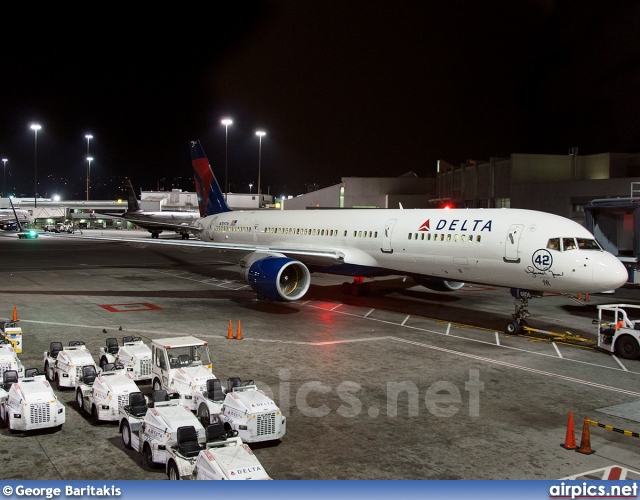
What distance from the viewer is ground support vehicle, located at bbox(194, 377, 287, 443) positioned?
10695mm

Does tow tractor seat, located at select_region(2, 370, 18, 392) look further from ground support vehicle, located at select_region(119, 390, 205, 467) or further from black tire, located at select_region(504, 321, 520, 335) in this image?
black tire, located at select_region(504, 321, 520, 335)

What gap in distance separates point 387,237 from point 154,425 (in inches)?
658

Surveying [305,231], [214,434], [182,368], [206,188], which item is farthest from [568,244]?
[206,188]

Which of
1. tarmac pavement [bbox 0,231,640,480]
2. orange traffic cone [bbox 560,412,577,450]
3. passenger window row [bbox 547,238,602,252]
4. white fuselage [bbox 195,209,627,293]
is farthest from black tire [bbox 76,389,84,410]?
passenger window row [bbox 547,238,602,252]

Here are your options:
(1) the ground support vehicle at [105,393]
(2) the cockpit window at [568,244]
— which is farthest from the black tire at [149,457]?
(2) the cockpit window at [568,244]

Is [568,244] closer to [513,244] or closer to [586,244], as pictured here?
[586,244]

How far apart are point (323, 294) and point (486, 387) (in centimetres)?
1642

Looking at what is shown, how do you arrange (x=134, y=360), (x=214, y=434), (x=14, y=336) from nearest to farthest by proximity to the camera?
(x=214, y=434)
(x=134, y=360)
(x=14, y=336)

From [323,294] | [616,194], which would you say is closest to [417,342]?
[323,294]

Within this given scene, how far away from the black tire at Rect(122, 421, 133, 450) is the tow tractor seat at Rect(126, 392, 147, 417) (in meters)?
0.25

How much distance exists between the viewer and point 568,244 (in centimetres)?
1958

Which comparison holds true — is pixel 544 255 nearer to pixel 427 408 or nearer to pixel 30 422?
pixel 427 408

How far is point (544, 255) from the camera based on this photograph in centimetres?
1970

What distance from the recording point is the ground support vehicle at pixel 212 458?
27.5 feet
